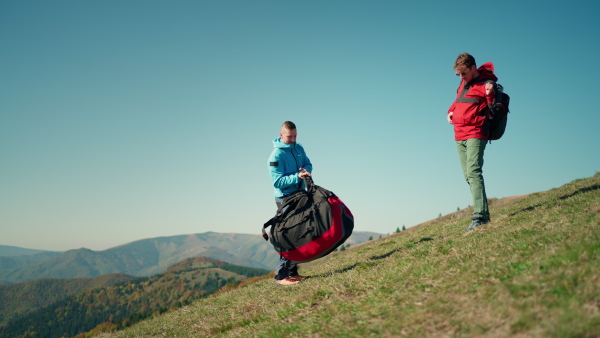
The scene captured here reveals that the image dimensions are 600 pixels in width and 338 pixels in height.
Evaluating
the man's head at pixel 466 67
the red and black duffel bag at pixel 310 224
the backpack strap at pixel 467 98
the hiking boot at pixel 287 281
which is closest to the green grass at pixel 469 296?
the red and black duffel bag at pixel 310 224

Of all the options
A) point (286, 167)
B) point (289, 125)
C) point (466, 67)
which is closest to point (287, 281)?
point (286, 167)

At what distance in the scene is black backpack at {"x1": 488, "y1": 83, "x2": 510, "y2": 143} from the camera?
8.56 m

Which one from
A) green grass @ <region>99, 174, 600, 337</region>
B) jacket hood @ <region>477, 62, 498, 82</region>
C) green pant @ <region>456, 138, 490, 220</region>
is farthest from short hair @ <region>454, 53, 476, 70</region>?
green grass @ <region>99, 174, 600, 337</region>

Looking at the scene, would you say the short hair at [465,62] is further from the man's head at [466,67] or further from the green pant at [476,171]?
the green pant at [476,171]

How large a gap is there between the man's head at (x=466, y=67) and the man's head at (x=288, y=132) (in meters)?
4.55

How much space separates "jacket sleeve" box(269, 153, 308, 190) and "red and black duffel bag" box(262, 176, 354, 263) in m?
0.66

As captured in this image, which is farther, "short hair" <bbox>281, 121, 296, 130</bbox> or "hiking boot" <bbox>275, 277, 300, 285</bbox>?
"hiking boot" <bbox>275, 277, 300, 285</bbox>

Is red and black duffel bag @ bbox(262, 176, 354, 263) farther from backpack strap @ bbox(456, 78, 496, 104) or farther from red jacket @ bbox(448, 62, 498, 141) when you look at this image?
backpack strap @ bbox(456, 78, 496, 104)

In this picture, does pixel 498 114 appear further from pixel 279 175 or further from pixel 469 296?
pixel 469 296

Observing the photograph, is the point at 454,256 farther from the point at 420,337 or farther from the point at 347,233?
the point at 420,337

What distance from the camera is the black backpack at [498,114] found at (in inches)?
337

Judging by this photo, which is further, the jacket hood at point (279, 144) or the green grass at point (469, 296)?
the jacket hood at point (279, 144)

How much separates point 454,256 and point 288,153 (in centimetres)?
458

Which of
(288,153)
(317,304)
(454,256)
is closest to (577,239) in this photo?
(454,256)
